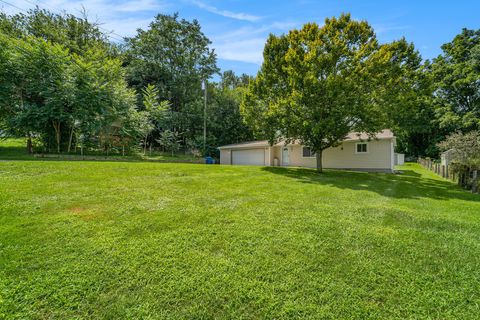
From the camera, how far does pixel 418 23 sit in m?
9.78

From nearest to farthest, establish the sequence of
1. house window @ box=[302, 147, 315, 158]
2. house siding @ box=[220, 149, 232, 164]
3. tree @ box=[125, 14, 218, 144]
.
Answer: house window @ box=[302, 147, 315, 158] → house siding @ box=[220, 149, 232, 164] → tree @ box=[125, 14, 218, 144]

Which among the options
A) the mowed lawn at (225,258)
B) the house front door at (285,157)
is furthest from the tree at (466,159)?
the house front door at (285,157)

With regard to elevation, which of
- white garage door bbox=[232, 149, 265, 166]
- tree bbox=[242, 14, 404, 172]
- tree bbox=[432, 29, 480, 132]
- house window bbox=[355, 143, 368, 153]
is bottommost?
white garage door bbox=[232, 149, 265, 166]

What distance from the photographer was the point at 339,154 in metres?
16.7

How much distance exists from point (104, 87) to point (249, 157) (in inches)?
491

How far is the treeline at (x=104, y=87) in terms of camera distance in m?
13.3

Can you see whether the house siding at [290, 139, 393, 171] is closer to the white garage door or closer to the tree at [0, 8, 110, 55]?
the white garage door

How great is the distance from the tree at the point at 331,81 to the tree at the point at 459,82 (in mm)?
19391

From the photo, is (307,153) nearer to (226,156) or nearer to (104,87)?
(226,156)

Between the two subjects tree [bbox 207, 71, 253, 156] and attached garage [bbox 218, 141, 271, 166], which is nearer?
attached garage [bbox 218, 141, 271, 166]

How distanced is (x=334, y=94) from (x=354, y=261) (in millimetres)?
9544

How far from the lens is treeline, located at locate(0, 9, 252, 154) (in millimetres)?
13258

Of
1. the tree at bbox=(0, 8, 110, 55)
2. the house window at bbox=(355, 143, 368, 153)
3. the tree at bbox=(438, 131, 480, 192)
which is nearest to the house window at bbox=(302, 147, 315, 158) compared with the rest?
the house window at bbox=(355, 143, 368, 153)

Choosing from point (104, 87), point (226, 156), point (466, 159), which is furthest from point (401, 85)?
point (104, 87)
